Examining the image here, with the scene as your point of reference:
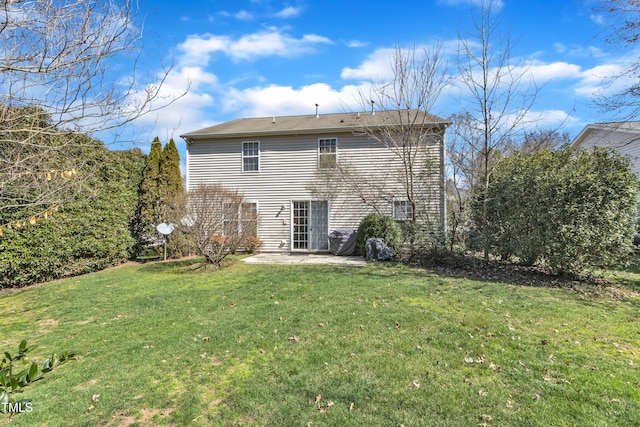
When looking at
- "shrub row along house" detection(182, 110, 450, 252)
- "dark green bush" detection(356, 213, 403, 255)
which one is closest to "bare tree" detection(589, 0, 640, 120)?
"shrub row along house" detection(182, 110, 450, 252)

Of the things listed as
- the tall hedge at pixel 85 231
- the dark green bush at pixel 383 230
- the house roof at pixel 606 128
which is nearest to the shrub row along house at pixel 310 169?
the dark green bush at pixel 383 230

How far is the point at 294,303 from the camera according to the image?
18.7 ft

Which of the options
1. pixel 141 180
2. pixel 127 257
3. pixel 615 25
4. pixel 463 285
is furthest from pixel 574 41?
pixel 127 257

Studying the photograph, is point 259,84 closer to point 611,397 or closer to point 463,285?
point 463,285

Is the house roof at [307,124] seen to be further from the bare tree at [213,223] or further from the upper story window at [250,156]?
the bare tree at [213,223]

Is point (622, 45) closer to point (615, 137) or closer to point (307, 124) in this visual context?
point (307, 124)

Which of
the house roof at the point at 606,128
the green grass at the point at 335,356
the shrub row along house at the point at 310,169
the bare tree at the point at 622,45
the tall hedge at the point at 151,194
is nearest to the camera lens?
the green grass at the point at 335,356

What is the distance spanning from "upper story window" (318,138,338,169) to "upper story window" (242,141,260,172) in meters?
2.68

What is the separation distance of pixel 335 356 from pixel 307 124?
11552 millimetres

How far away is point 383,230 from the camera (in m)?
10.5

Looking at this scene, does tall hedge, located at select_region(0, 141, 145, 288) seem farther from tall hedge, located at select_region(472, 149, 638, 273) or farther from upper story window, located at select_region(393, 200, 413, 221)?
tall hedge, located at select_region(472, 149, 638, 273)

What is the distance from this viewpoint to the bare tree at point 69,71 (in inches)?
109

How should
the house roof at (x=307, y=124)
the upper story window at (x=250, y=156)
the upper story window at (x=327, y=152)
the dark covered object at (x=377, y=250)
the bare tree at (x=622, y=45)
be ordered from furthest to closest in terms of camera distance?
the upper story window at (x=250, y=156) < the upper story window at (x=327, y=152) < the house roof at (x=307, y=124) < the dark covered object at (x=377, y=250) < the bare tree at (x=622, y=45)

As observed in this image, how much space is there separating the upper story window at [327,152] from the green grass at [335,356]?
7254 mm
